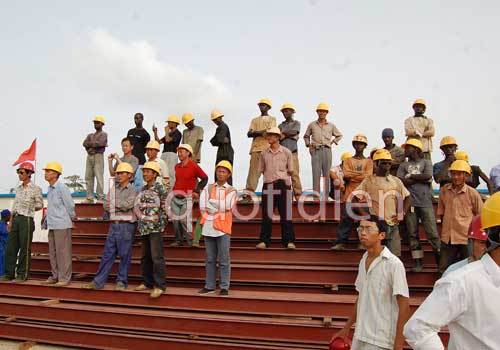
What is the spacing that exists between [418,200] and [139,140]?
5.41 m

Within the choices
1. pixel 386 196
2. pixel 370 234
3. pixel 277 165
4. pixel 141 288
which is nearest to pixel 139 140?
pixel 277 165

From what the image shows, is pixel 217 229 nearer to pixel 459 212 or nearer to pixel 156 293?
pixel 156 293

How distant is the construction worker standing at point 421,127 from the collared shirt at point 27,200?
649 centimetres

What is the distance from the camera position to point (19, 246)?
7.54m

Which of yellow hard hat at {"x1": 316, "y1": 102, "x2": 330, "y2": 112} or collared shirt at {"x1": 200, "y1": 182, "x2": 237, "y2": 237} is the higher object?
yellow hard hat at {"x1": 316, "y1": 102, "x2": 330, "y2": 112}

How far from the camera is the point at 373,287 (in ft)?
10.6

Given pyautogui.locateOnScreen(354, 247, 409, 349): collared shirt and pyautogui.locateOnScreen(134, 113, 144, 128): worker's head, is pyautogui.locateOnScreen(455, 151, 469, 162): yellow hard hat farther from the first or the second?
pyautogui.locateOnScreen(134, 113, 144, 128): worker's head

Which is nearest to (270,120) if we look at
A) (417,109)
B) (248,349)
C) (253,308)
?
(417,109)

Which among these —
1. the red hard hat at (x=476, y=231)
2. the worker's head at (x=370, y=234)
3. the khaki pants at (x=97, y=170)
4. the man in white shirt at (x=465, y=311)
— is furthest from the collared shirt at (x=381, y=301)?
the khaki pants at (x=97, y=170)

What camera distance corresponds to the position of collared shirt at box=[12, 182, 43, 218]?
7.57 metres

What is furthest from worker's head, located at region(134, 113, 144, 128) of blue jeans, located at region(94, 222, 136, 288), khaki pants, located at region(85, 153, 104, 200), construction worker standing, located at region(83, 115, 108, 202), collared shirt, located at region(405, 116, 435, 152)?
collared shirt, located at region(405, 116, 435, 152)

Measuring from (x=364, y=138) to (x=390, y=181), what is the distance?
120cm

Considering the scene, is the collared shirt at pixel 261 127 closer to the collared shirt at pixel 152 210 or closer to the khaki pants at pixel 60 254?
the collared shirt at pixel 152 210

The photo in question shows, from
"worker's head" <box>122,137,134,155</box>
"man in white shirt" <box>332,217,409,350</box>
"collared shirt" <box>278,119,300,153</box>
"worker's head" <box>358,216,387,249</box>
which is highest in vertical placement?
"collared shirt" <box>278,119,300,153</box>
